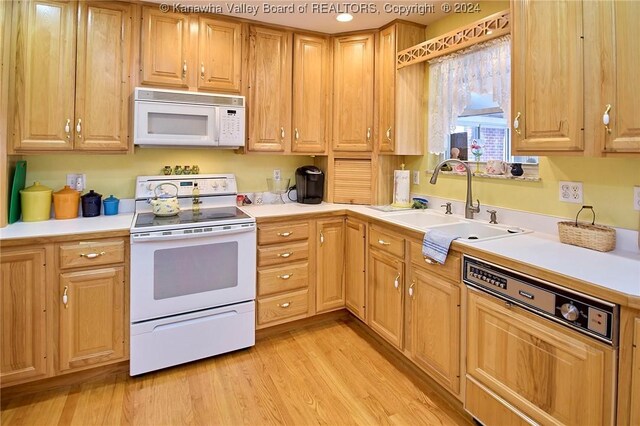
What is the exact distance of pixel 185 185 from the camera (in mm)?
2869

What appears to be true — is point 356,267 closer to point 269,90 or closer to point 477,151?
point 477,151

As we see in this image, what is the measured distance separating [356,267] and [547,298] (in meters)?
1.53

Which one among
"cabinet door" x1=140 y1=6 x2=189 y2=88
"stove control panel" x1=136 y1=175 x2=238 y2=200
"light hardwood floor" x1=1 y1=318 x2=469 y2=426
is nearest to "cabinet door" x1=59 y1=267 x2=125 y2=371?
"light hardwood floor" x1=1 y1=318 x2=469 y2=426

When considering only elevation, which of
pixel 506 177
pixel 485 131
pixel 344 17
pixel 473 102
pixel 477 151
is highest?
pixel 344 17

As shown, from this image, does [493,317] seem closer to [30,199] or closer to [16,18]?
[30,199]

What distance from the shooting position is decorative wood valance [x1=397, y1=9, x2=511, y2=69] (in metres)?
2.03

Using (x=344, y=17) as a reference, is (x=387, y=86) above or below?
below

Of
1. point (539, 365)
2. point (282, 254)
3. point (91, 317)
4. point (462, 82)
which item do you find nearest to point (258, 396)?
point (282, 254)

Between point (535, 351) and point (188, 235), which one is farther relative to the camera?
point (188, 235)

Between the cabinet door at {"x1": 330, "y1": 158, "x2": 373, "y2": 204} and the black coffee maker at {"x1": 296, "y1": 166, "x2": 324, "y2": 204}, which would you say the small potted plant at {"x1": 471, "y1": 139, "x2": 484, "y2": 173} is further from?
the black coffee maker at {"x1": 296, "y1": 166, "x2": 324, "y2": 204}

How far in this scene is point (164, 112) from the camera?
2.51 m

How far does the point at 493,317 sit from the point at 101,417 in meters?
2.01

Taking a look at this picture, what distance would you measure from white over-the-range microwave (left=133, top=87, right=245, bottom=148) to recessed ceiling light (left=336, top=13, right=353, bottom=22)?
94 cm

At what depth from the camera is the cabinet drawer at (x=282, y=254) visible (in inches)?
104
